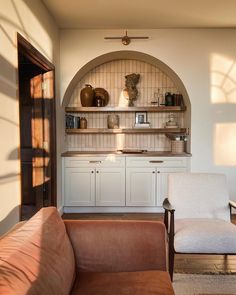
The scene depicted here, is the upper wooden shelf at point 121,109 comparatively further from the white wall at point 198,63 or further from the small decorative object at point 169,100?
the white wall at point 198,63

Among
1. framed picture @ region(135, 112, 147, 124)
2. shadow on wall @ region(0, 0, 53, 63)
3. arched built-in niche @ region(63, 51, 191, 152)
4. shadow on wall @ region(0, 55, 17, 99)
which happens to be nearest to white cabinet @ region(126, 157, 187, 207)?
arched built-in niche @ region(63, 51, 191, 152)

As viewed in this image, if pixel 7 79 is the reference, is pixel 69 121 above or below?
below

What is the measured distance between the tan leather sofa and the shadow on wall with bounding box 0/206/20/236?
0.75m

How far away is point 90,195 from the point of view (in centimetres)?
454

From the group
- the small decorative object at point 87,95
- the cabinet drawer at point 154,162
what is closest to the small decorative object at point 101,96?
the small decorative object at point 87,95

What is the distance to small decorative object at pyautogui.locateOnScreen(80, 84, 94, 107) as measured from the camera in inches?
185

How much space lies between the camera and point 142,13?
3.81m

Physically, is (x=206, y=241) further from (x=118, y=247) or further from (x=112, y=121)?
(x=112, y=121)

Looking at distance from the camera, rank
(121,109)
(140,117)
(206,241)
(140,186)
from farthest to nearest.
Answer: (140,117) < (121,109) < (140,186) < (206,241)

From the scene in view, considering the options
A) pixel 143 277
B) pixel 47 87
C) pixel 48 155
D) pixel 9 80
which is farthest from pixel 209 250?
pixel 47 87

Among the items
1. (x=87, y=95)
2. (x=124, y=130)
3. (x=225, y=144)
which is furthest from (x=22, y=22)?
(x=225, y=144)

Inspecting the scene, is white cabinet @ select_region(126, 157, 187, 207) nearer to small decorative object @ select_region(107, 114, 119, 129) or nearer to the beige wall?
small decorative object @ select_region(107, 114, 119, 129)

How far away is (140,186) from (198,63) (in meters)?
2.01

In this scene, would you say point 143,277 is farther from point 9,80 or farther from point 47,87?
point 47,87
